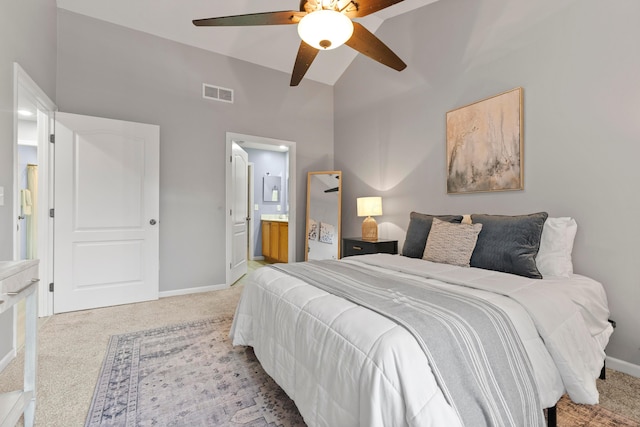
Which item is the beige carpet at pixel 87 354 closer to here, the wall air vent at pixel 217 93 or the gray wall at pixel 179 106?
the gray wall at pixel 179 106

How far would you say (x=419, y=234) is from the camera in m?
2.69

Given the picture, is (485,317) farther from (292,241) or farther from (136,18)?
(136,18)

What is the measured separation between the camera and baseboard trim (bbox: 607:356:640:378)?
1.88 m

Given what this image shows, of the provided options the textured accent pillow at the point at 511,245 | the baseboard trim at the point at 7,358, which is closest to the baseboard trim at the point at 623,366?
the textured accent pillow at the point at 511,245

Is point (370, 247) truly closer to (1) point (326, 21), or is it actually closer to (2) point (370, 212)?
(2) point (370, 212)

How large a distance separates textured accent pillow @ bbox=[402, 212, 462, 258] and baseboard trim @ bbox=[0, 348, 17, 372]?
302cm

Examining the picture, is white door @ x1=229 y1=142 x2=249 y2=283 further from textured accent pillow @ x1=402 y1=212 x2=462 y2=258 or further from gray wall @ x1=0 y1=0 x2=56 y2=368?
textured accent pillow @ x1=402 y1=212 x2=462 y2=258

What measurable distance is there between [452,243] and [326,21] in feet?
5.71

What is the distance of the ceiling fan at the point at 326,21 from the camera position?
1.71 meters

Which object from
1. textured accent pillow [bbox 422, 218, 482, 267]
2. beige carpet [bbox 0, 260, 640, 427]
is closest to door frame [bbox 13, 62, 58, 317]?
beige carpet [bbox 0, 260, 640, 427]

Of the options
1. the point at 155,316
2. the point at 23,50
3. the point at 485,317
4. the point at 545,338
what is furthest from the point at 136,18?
the point at 545,338

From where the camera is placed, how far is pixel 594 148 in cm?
205

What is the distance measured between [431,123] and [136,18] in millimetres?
3417

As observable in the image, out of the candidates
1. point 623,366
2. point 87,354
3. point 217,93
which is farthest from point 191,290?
point 623,366
